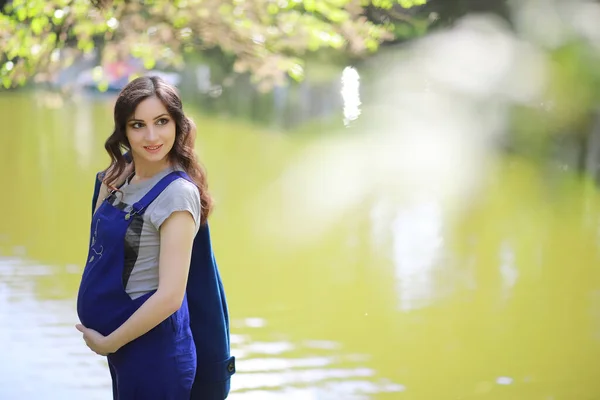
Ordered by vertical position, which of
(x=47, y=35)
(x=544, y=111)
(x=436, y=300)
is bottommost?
(x=436, y=300)

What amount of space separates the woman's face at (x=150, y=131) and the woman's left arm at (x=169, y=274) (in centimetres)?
12

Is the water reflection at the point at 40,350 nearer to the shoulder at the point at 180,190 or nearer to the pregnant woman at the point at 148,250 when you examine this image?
the pregnant woman at the point at 148,250

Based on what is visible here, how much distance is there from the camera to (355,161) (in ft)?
13.3

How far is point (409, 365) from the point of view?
112 inches

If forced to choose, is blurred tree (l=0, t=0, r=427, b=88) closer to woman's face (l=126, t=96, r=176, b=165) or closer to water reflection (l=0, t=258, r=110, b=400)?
water reflection (l=0, t=258, r=110, b=400)

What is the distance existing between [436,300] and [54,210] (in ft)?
6.33

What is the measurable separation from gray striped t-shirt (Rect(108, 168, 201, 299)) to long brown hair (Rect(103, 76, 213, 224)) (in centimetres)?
4

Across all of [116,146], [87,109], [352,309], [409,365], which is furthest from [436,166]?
[116,146]

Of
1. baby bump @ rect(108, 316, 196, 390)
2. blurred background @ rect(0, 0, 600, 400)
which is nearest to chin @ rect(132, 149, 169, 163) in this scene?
baby bump @ rect(108, 316, 196, 390)

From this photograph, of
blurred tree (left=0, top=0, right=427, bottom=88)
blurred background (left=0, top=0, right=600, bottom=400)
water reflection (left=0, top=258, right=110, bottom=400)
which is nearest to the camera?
water reflection (left=0, top=258, right=110, bottom=400)

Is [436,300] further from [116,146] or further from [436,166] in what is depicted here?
[116,146]

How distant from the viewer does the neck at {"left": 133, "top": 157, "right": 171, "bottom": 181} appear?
4.02 ft

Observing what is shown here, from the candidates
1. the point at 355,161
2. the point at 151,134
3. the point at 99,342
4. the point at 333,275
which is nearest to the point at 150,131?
the point at 151,134

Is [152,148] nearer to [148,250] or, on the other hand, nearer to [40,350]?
[148,250]
